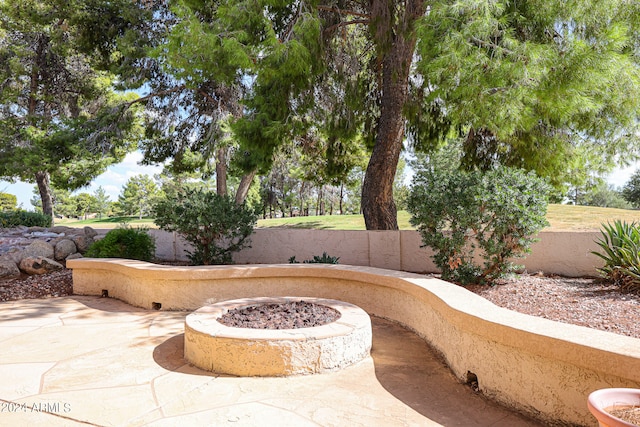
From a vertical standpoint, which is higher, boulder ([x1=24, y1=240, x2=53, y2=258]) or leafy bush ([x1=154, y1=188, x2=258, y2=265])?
leafy bush ([x1=154, y1=188, x2=258, y2=265])

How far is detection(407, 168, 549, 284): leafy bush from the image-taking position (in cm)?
477

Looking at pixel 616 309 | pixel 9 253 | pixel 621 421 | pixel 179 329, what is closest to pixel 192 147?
pixel 9 253

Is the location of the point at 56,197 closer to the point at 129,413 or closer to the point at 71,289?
the point at 71,289

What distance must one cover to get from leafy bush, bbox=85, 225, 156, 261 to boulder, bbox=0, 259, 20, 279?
4.63ft

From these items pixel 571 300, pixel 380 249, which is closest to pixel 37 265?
pixel 380 249

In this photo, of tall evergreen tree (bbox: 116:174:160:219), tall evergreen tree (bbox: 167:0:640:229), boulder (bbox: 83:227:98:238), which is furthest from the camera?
tall evergreen tree (bbox: 116:174:160:219)

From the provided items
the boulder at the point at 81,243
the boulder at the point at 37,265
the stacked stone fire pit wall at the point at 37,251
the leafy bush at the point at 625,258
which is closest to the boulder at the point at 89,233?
the stacked stone fire pit wall at the point at 37,251

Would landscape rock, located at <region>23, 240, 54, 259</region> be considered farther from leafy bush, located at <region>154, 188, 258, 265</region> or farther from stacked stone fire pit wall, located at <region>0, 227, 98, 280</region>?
leafy bush, located at <region>154, 188, 258, 265</region>

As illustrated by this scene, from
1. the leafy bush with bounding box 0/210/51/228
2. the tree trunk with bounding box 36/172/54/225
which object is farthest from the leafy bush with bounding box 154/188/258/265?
the tree trunk with bounding box 36/172/54/225

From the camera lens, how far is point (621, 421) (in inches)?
58.0

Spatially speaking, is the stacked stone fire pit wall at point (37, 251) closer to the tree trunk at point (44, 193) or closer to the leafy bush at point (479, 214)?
the leafy bush at point (479, 214)

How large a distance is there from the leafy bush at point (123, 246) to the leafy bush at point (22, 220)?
6.56 metres

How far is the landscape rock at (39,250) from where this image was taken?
801 centimetres

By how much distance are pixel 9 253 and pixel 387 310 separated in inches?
302
